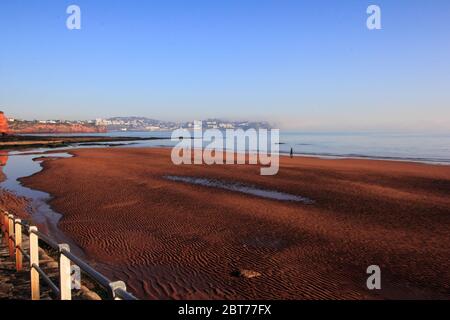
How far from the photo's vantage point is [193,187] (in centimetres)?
2239

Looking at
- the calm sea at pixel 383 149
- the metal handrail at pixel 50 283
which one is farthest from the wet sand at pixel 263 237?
the calm sea at pixel 383 149

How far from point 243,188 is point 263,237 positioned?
33.4ft

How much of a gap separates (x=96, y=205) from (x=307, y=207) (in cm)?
995

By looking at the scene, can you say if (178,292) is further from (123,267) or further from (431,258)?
(431,258)

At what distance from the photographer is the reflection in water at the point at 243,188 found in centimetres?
1911

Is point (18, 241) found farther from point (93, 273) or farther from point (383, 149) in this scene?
point (383, 149)

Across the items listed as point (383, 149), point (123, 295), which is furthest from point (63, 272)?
point (383, 149)

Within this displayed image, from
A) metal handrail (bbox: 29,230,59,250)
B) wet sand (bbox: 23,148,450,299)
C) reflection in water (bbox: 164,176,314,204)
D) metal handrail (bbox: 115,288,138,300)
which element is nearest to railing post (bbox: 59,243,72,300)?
metal handrail (bbox: 29,230,59,250)

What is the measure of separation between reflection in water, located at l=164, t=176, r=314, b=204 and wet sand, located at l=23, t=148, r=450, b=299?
0.78m

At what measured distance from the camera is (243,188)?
22.2 metres

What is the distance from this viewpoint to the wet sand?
27.3 feet
